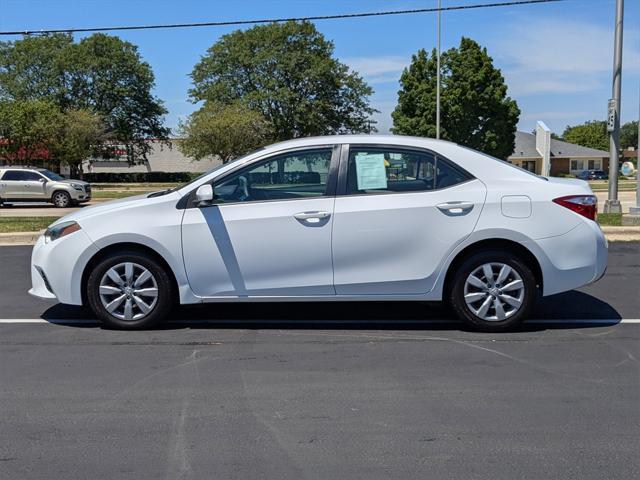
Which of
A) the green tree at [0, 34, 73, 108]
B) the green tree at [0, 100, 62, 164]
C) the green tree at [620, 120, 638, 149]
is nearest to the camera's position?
the green tree at [0, 100, 62, 164]

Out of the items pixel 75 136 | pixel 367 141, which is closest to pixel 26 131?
pixel 75 136

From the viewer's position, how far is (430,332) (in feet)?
20.4

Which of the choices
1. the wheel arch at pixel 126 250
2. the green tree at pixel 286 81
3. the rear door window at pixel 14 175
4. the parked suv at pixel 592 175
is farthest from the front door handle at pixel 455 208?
the parked suv at pixel 592 175

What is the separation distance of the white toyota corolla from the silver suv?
68.3 ft

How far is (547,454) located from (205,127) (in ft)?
154

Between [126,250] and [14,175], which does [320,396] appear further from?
[14,175]

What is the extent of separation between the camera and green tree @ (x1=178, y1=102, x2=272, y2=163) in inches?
1923

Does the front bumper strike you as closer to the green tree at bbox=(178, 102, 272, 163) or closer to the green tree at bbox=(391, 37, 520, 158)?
the green tree at bbox=(178, 102, 272, 163)

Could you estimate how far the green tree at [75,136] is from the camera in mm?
44281

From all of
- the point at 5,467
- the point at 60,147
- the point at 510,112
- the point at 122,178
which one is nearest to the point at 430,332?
the point at 5,467

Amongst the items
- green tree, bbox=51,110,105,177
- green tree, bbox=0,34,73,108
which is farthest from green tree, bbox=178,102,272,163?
green tree, bbox=0,34,73,108

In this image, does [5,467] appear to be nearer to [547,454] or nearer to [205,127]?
[547,454]

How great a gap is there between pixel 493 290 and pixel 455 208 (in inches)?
A: 31.6

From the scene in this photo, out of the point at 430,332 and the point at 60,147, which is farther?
the point at 60,147
